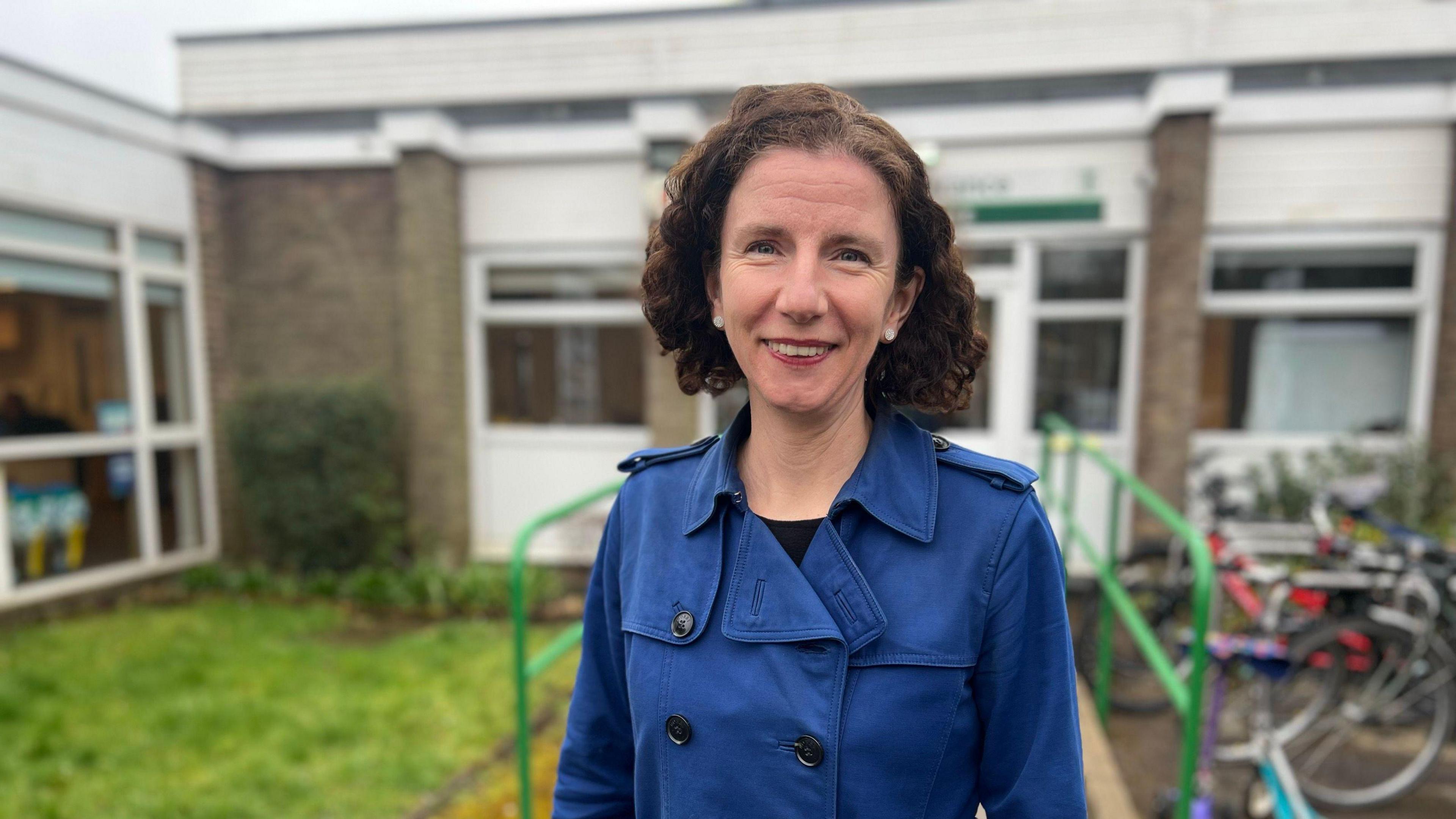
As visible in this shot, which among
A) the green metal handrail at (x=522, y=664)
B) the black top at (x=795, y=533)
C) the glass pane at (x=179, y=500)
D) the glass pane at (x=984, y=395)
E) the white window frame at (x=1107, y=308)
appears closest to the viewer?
the black top at (x=795, y=533)

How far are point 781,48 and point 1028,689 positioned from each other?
245 inches

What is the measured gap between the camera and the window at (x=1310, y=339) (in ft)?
19.6

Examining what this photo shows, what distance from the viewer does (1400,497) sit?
5477 millimetres

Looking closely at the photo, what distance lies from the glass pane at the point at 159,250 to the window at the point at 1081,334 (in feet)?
24.6

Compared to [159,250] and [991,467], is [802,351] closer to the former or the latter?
[991,467]

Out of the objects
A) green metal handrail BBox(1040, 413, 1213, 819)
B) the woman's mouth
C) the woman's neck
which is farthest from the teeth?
green metal handrail BBox(1040, 413, 1213, 819)

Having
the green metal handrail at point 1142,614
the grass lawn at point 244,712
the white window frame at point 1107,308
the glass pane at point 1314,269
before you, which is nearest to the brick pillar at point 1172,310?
the white window frame at point 1107,308

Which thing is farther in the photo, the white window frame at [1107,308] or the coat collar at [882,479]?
the white window frame at [1107,308]

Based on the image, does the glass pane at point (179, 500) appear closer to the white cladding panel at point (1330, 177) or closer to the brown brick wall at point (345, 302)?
the brown brick wall at point (345, 302)

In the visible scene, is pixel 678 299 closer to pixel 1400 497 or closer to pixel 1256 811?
pixel 1256 811

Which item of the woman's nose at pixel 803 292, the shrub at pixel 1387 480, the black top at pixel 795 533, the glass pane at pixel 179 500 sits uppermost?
the woman's nose at pixel 803 292

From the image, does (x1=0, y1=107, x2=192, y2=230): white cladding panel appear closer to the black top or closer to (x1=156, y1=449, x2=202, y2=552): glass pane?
(x1=156, y1=449, x2=202, y2=552): glass pane

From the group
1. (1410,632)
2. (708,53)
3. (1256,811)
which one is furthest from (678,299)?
(708,53)

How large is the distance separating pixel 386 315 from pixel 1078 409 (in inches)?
242
